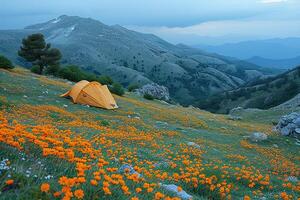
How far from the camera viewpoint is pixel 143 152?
14102 mm

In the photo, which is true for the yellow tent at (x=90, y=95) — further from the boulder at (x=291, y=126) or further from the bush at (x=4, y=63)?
the bush at (x=4, y=63)

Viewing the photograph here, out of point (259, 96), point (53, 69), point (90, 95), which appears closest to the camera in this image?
point (90, 95)

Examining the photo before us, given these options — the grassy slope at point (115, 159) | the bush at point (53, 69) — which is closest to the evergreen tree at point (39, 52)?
the bush at point (53, 69)

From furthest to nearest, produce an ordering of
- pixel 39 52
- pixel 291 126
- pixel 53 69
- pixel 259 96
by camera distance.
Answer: pixel 259 96
pixel 39 52
pixel 53 69
pixel 291 126

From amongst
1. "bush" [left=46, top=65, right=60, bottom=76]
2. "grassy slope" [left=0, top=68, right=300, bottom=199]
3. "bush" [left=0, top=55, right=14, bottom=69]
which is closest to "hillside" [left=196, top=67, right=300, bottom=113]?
"bush" [left=46, top=65, right=60, bottom=76]

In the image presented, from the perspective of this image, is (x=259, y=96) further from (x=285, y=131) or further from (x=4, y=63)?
(x=285, y=131)

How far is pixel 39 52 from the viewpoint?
59.5 meters

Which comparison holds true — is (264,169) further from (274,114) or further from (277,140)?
(274,114)

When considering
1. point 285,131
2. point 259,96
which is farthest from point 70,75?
point 259,96

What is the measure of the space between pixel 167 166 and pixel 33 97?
1844 centimetres

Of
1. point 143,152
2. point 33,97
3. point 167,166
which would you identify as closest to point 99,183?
point 167,166

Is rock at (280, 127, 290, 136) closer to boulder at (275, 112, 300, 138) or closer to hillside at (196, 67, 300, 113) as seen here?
boulder at (275, 112, 300, 138)

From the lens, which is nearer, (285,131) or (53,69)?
(285,131)


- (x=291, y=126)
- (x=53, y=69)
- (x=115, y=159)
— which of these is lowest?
(x=291, y=126)
